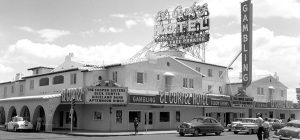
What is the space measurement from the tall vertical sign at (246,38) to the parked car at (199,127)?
639 inches

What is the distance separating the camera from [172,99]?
134 ft

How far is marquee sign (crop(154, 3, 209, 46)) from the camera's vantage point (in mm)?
57156

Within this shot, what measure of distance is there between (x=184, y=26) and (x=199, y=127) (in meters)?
28.8

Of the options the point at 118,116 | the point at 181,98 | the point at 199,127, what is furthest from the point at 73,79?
the point at 199,127

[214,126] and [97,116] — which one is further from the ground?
[97,116]

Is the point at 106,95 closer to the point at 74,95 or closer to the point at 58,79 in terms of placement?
the point at 74,95

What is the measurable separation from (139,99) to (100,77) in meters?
5.53

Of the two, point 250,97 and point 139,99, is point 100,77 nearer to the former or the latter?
point 139,99

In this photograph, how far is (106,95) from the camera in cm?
3588

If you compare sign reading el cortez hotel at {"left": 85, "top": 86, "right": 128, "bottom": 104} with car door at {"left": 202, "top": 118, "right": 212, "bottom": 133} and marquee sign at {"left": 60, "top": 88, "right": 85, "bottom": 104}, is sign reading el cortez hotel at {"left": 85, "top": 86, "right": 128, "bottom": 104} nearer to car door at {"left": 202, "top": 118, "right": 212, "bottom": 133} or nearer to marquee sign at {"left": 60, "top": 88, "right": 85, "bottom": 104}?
marquee sign at {"left": 60, "top": 88, "right": 85, "bottom": 104}

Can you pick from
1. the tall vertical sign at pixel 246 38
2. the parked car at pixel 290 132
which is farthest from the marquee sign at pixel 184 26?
the parked car at pixel 290 132

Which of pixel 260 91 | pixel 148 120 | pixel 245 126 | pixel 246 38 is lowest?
pixel 245 126

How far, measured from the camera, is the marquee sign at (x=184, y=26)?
57156mm

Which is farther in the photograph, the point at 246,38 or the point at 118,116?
the point at 246,38
